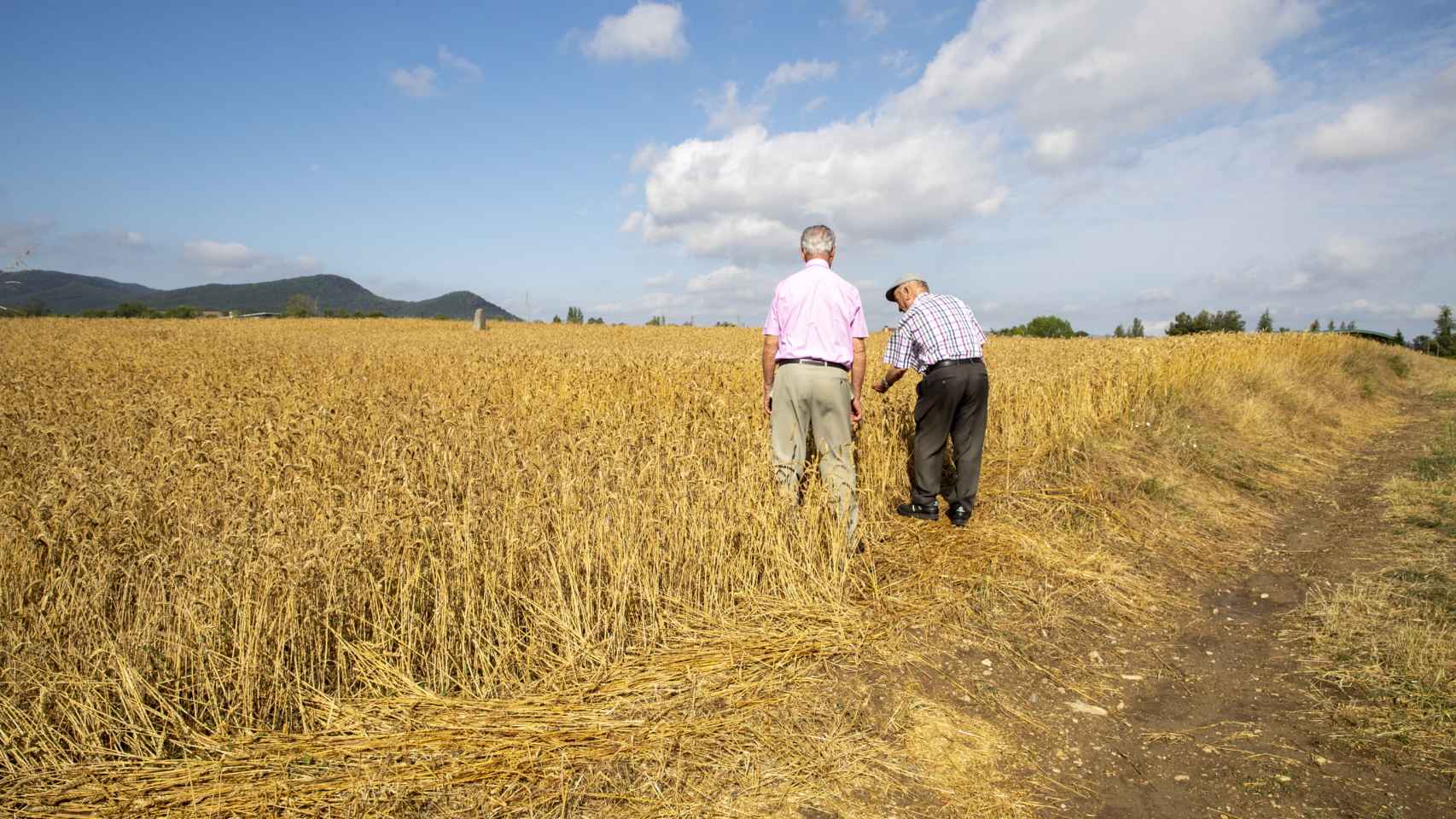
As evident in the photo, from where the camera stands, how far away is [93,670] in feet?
9.29

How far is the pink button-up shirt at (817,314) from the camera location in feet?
16.1

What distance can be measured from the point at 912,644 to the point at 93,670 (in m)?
3.79

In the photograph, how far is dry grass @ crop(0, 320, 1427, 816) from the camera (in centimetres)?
269

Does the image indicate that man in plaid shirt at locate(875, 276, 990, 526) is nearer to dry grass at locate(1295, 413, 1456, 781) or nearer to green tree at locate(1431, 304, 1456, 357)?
dry grass at locate(1295, 413, 1456, 781)

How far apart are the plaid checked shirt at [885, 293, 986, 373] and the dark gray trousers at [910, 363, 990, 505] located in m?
0.13

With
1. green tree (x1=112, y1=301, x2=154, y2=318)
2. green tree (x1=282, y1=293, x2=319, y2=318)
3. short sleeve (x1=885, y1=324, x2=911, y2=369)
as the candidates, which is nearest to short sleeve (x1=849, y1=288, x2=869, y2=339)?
short sleeve (x1=885, y1=324, x2=911, y2=369)

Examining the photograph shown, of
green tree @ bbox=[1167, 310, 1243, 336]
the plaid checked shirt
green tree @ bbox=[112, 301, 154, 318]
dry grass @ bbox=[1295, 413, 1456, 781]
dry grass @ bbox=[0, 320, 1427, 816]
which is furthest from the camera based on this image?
green tree @ bbox=[112, 301, 154, 318]

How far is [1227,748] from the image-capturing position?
10.1ft

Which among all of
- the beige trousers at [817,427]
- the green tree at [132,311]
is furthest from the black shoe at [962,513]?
the green tree at [132,311]

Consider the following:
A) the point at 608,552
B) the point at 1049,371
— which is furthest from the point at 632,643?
the point at 1049,371

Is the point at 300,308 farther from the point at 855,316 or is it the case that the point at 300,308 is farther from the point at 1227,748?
the point at 1227,748

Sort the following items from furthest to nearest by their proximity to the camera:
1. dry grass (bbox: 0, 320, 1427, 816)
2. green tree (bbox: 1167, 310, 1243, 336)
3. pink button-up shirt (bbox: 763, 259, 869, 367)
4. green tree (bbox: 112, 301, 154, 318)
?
green tree (bbox: 112, 301, 154, 318) < green tree (bbox: 1167, 310, 1243, 336) < pink button-up shirt (bbox: 763, 259, 869, 367) < dry grass (bbox: 0, 320, 1427, 816)

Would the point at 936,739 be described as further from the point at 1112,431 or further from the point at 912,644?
the point at 1112,431

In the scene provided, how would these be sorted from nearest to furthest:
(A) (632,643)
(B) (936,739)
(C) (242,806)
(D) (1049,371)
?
(C) (242,806) → (B) (936,739) → (A) (632,643) → (D) (1049,371)
